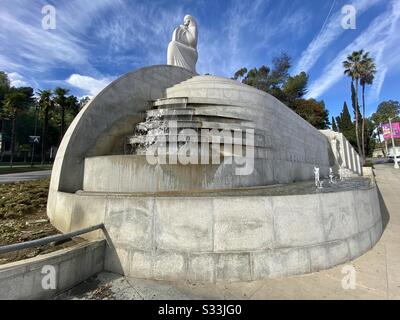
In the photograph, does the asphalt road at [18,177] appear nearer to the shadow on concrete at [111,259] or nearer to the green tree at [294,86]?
the shadow on concrete at [111,259]

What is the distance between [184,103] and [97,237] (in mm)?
7078

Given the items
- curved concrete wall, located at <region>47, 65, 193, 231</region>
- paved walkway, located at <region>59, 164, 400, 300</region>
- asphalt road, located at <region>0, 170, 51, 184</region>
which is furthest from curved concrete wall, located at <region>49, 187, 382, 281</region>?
asphalt road, located at <region>0, 170, 51, 184</region>

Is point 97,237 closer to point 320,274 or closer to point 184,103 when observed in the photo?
point 320,274

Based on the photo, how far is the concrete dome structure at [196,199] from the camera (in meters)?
3.95

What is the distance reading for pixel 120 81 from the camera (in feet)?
30.5

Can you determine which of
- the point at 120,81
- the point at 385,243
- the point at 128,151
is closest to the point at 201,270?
the point at 385,243

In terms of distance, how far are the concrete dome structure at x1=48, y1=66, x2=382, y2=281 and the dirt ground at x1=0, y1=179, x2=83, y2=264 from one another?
0.43 m

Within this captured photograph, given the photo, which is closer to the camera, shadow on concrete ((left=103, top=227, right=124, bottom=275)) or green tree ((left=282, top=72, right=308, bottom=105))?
shadow on concrete ((left=103, top=227, right=124, bottom=275))

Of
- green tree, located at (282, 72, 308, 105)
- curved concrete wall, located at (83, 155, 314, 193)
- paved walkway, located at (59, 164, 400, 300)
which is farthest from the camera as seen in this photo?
green tree, located at (282, 72, 308, 105)

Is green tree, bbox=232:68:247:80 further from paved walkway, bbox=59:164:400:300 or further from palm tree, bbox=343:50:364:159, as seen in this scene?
paved walkway, bbox=59:164:400:300

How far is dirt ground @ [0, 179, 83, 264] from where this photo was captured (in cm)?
401
